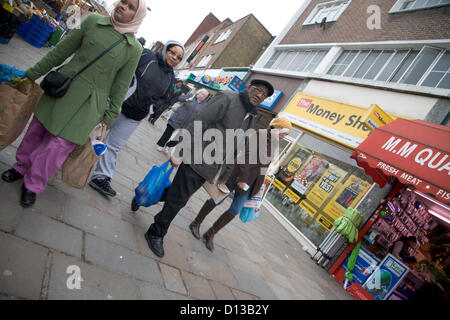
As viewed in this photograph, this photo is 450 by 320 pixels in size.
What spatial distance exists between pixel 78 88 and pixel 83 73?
14 centimetres

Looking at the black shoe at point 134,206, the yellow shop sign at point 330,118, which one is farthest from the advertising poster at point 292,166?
the black shoe at point 134,206

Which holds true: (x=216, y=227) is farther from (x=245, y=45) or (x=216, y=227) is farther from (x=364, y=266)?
(x=245, y=45)

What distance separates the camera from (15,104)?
80.5 inches

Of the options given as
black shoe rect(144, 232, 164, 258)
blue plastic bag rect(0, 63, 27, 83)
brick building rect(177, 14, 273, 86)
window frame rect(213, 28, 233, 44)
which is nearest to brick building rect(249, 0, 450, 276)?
black shoe rect(144, 232, 164, 258)

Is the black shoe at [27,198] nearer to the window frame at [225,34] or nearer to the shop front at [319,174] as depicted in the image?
the shop front at [319,174]

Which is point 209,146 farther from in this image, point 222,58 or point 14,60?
point 222,58

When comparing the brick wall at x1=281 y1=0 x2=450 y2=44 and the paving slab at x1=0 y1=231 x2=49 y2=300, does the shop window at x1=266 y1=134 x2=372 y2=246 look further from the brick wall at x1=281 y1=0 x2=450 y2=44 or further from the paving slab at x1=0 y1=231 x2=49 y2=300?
the paving slab at x1=0 y1=231 x2=49 y2=300

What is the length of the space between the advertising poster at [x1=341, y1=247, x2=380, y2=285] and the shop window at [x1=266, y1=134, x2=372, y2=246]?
1259 millimetres

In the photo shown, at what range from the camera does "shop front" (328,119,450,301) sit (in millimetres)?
4203

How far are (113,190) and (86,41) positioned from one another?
71.8 inches

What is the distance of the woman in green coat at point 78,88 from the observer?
6.84 ft

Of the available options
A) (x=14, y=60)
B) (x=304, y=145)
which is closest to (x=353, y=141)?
(x=304, y=145)

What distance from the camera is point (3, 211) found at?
187 centimetres

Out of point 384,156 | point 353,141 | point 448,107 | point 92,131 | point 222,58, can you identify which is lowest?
point 92,131
